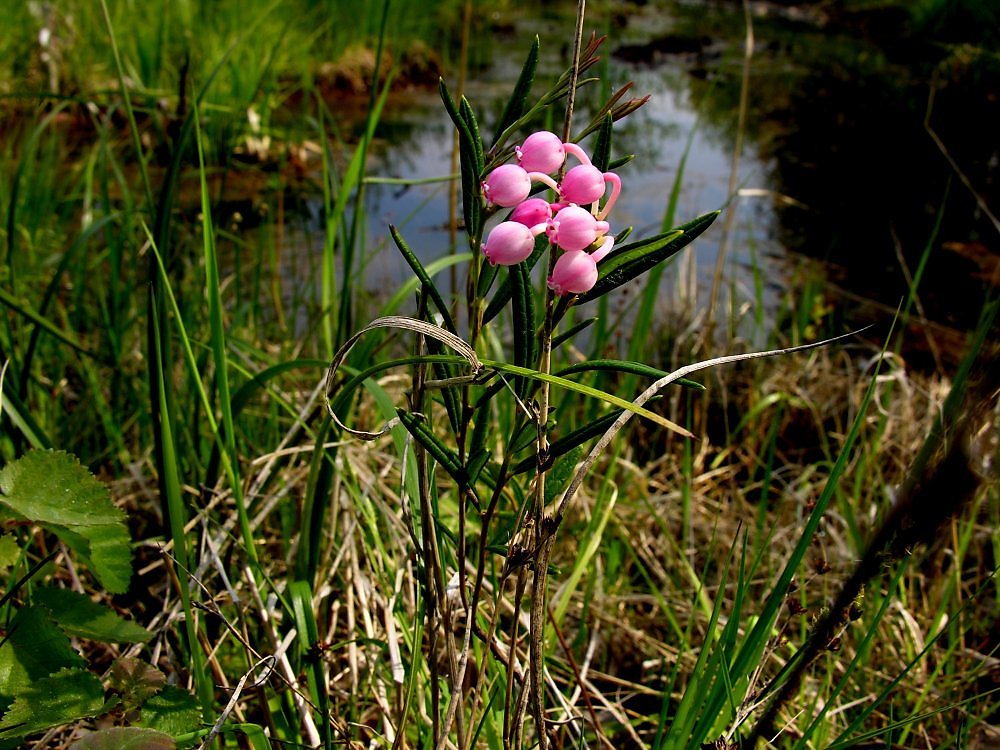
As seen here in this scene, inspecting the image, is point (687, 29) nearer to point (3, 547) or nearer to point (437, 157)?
A: point (437, 157)

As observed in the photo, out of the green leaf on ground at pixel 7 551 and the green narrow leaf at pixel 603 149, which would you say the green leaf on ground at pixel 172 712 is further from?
the green narrow leaf at pixel 603 149

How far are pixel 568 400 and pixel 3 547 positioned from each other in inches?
35.0

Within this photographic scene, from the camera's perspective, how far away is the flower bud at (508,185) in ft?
1.72

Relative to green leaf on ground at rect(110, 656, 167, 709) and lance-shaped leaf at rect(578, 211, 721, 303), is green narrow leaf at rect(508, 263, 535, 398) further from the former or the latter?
green leaf on ground at rect(110, 656, 167, 709)

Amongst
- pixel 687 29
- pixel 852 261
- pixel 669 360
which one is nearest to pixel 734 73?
pixel 687 29

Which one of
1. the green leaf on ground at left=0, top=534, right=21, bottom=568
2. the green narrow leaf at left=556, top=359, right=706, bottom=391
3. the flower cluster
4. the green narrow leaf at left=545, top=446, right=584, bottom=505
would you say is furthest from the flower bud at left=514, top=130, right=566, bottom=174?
the green leaf on ground at left=0, top=534, right=21, bottom=568

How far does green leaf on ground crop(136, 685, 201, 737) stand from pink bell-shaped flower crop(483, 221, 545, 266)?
543 mm

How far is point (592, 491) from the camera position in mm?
1600

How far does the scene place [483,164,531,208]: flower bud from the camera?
52cm

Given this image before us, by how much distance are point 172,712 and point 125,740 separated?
0.41 ft

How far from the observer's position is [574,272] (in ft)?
1.73

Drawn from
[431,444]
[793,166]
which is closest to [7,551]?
[431,444]

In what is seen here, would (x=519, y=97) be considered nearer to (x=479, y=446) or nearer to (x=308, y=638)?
(x=479, y=446)

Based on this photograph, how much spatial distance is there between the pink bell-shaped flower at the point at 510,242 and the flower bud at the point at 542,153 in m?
0.04
